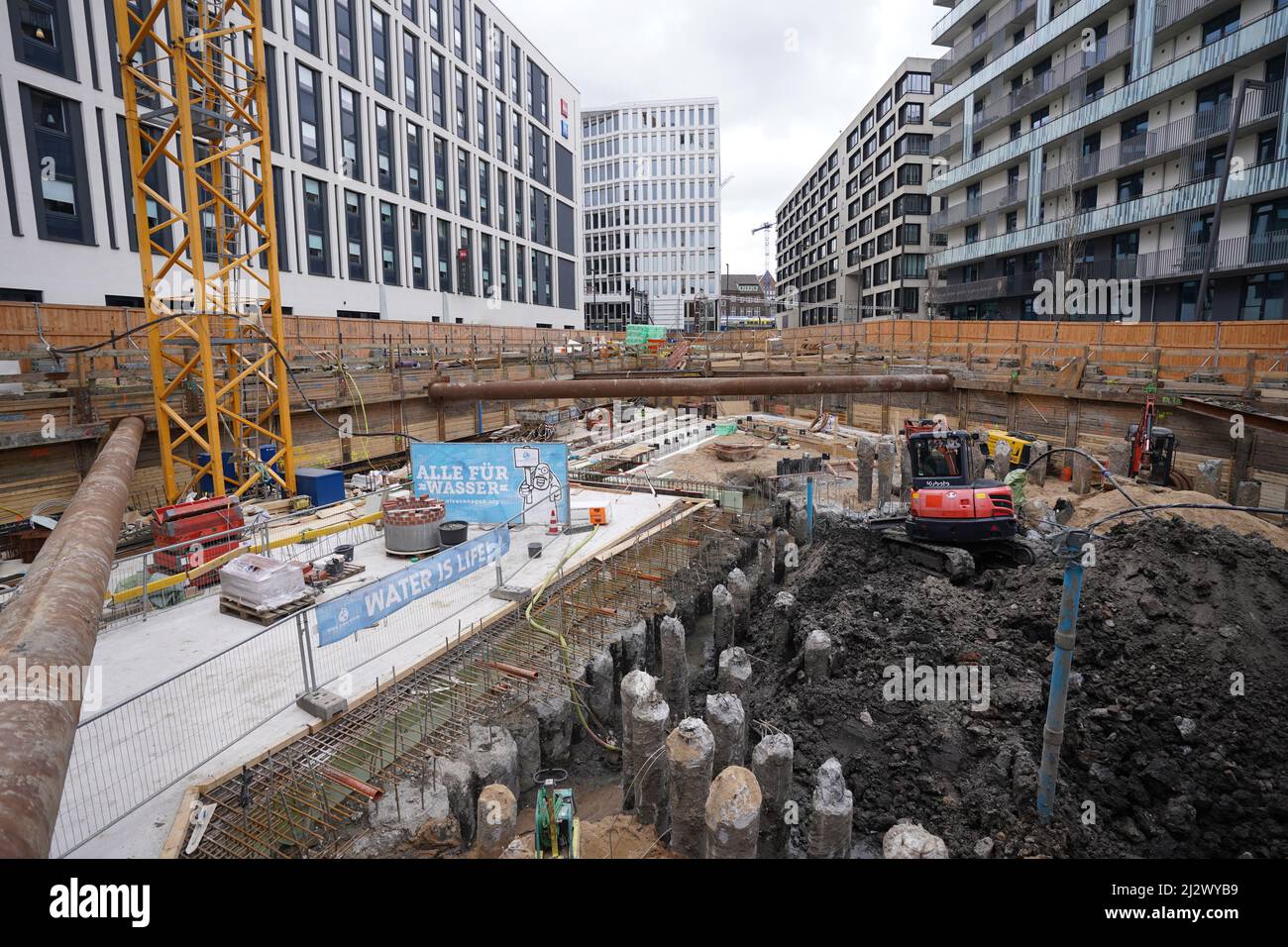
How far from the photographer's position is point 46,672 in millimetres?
3805

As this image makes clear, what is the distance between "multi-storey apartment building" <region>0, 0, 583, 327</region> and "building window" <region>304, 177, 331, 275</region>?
0.36ft

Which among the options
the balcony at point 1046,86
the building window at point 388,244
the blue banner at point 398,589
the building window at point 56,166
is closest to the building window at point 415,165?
the building window at point 388,244

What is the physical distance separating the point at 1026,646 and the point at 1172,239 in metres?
32.5

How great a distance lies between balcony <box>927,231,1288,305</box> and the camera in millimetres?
28625

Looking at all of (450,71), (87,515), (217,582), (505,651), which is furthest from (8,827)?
(450,71)

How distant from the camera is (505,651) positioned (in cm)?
1072

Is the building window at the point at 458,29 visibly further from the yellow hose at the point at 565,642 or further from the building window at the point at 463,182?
the yellow hose at the point at 565,642

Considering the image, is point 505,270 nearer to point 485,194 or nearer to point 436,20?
point 485,194

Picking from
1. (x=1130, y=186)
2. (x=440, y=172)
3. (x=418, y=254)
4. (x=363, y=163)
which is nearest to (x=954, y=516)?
(x=1130, y=186)

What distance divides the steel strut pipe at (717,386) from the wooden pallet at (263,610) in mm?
5712

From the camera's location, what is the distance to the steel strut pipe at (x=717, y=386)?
531 inches

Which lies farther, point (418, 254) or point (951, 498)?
point (418, 254)

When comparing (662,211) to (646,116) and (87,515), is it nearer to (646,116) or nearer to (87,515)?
(646,116)

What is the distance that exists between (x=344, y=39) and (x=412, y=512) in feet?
129
